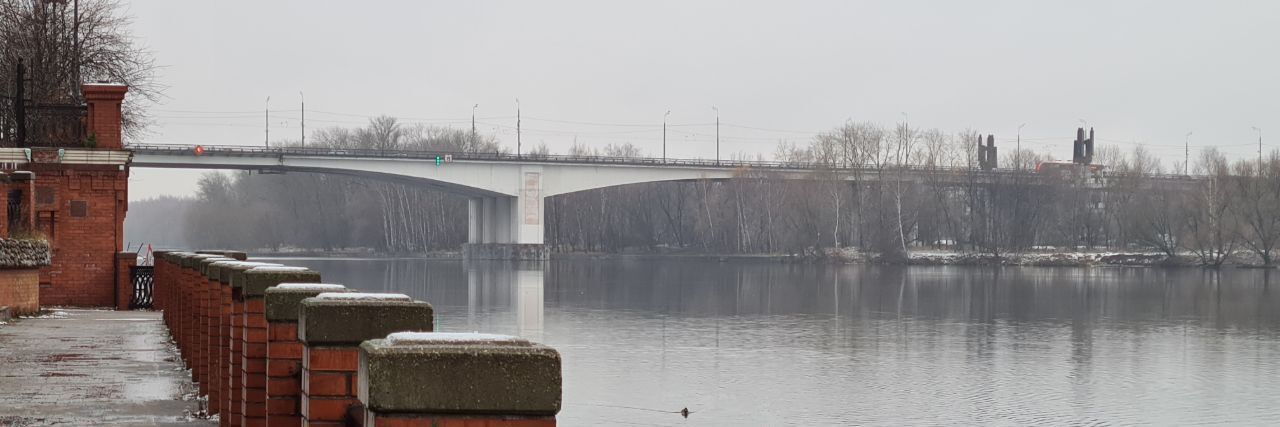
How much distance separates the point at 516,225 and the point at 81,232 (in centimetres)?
6922

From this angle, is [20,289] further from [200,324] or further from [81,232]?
[200,324]

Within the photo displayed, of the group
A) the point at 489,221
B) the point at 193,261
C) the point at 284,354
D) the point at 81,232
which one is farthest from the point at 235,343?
the point at 489,221

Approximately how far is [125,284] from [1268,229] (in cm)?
7500

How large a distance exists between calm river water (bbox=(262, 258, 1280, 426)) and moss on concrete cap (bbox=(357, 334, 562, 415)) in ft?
51.4

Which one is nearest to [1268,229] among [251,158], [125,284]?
[251,158]

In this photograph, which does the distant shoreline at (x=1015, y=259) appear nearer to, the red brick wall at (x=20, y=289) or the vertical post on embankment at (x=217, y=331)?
the red brick wall at (x=20, y=289)

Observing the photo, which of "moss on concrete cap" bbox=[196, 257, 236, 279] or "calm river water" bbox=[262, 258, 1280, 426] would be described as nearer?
"moss on concrete cap" bbox=[196, 257, 236, 279]

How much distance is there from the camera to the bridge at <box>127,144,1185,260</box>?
85438 mm

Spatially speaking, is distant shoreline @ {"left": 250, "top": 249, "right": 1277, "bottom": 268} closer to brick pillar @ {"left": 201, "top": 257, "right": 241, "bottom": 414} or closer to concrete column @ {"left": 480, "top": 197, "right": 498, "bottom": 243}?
concrete column @ {"left": 480, "top": 197, "right": 498, "bottom": 243}

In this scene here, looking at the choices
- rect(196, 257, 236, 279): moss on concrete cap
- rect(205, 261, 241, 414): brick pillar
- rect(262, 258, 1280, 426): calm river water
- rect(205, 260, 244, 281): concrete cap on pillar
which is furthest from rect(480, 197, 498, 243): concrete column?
rect(205, 260, 244, 281): concrete cap on pillar

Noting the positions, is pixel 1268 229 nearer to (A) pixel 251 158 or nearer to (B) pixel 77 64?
(A) pixel 251 158

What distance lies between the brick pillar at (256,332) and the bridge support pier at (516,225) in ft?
285

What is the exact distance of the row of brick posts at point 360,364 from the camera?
335 centimetres

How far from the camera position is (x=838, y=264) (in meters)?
93.9
